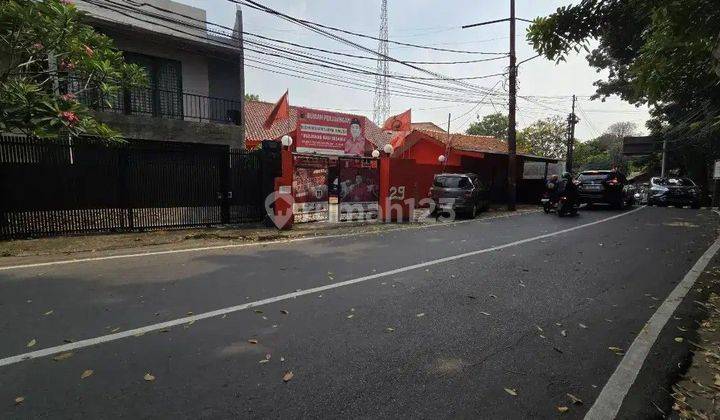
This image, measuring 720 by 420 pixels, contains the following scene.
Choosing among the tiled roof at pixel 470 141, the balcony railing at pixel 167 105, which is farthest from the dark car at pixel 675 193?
the balcony railing at pixel 167 105

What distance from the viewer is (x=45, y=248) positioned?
26.9 ft

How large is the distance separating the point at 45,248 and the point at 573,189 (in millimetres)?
16184

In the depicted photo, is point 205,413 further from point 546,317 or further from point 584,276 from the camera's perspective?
point 584,276

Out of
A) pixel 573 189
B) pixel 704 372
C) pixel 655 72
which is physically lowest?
pixel 704 372

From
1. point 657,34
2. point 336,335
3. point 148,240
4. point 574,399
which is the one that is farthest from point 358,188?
point 574,399

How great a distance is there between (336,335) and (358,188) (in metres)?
10.3

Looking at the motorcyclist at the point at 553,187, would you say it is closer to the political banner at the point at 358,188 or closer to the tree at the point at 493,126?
the political banner at the point at 358,188

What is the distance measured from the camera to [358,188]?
1409 cm

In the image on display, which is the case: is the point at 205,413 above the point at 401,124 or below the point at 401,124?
below

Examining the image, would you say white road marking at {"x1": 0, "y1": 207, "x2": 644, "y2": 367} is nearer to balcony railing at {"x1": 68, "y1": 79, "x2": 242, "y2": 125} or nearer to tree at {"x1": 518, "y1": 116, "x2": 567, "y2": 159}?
balcony railing at {"x1": 68, "y1": 79, "x2": 242, "y2": 125}

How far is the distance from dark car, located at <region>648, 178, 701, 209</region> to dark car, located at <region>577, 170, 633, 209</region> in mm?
4791

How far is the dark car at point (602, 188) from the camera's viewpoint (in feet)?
57.5

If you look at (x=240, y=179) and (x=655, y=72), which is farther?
(x=240, y=179)

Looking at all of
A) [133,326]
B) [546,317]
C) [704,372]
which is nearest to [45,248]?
[133,326]
